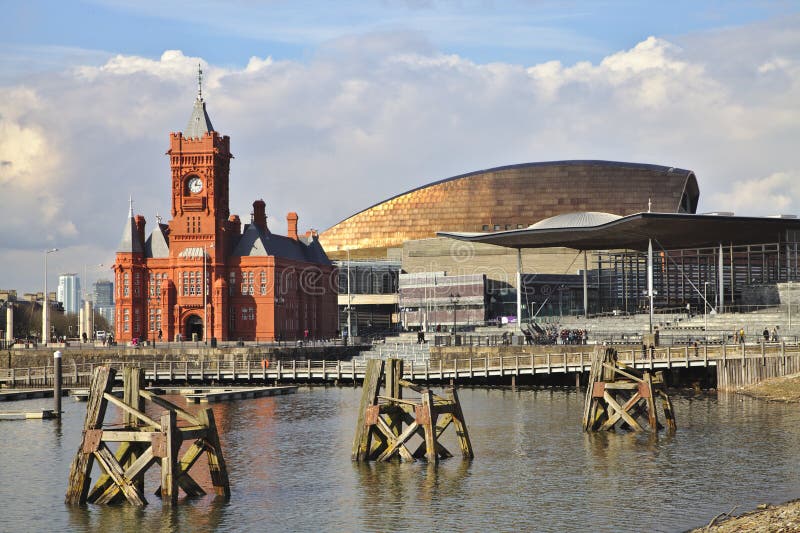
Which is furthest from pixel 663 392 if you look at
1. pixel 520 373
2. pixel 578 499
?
pixel 520 373

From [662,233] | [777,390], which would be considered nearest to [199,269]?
[662,233]

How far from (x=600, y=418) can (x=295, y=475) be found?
604 inches

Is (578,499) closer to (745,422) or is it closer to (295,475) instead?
(295,475)

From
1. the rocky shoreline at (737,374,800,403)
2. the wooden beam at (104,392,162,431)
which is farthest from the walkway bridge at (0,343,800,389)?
the wooden beam at (104,392,162,431)

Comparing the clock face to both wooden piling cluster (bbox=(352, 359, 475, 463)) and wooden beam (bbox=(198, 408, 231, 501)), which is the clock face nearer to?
wooden piling cluster (bbox=(352, 359, 475, 463))

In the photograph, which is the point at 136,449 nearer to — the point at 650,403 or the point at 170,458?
the point at 170,458

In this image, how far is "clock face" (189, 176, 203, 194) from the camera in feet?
359

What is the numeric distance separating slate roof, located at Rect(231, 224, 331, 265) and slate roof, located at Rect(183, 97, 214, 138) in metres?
10.3

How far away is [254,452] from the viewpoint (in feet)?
148

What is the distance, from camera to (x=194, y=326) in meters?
110

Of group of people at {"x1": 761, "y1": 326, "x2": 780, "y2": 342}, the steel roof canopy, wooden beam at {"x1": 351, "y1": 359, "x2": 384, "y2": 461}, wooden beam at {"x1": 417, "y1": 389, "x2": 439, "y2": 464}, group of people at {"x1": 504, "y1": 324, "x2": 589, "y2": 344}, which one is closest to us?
wooden beam at {"x1": 417, "y1": 389, "x2": 439, "y2": 464}

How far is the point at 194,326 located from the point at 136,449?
78.4 metres

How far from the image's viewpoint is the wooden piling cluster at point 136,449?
30.9m

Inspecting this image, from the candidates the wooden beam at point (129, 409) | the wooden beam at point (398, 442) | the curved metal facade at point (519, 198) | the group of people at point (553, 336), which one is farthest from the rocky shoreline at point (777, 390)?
the curved metal facade at point (519, 198)
